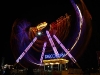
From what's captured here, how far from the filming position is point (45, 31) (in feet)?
119

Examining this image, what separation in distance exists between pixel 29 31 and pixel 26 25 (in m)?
1.39

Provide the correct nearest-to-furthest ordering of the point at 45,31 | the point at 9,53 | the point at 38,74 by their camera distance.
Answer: the point at 38,74
the point at 45,31
the point at 9,53

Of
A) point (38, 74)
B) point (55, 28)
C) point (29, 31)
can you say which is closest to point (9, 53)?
point (29, 31)

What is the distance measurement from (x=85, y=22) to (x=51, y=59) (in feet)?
36.2

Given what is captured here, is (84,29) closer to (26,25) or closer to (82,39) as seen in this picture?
(82,39)

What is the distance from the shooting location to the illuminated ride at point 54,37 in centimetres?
2950

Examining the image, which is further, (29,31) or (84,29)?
(29,31)

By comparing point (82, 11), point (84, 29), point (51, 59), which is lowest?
point (51, 59)

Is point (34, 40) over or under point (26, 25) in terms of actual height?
under

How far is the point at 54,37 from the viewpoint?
33719mm

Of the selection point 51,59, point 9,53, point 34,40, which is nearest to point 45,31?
point 34,40

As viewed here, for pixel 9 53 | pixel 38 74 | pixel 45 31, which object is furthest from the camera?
pixel 9 53

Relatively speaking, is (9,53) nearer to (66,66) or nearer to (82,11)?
(66,66)

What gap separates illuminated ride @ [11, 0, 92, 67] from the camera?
29.5 m
